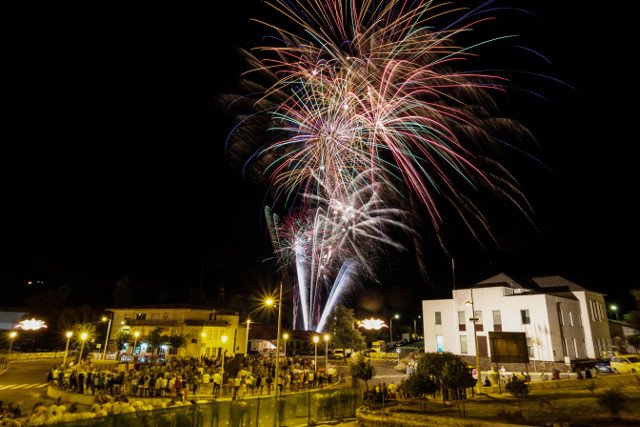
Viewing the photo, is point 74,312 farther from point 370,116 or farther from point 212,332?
point 370,116

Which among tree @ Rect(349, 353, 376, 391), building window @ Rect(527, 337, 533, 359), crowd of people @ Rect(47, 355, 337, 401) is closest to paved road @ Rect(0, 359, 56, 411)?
crowd of people @ Rect(47, 355, 337, 401)

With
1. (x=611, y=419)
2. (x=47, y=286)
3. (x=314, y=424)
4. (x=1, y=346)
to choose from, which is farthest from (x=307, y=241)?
(x=47, y=286)

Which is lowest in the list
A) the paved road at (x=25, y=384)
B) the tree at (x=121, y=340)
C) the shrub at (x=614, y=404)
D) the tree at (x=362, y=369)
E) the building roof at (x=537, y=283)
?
the paved road at (x=25, y=384)

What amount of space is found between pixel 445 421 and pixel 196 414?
8.97m

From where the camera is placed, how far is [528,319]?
A: 3766 centimetres

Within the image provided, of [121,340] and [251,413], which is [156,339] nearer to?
[121,340]

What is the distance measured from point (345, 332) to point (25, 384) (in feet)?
125

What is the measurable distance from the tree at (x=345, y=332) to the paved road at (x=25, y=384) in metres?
34.5

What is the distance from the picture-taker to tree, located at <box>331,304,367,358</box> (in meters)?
58.0

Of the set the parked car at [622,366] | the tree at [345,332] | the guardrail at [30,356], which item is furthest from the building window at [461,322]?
the guardrail at [30,356]

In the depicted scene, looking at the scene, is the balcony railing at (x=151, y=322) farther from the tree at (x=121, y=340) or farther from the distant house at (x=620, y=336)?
the distant house at (x=620, y=336)

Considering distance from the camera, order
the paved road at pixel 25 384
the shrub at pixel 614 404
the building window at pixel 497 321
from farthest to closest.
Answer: the building window at pixel 497 321 < the paved road at pixel 25 384 < the shrub at pixel 614 404

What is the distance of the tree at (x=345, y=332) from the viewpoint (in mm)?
57953

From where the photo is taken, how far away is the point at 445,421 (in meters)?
15.4
